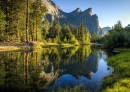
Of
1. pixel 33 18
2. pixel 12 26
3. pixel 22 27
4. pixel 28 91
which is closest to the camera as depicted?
pixel 28 91

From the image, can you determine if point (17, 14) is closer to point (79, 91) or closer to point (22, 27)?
point (22, 27)

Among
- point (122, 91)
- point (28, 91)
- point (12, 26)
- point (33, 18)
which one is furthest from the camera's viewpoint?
point (33, 18)

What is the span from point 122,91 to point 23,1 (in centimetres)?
4847

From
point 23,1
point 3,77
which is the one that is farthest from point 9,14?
point 3,77

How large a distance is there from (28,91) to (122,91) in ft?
20.8

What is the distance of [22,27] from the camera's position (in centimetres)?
5794

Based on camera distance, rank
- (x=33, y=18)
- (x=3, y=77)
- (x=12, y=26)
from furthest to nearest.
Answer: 1. (x=33, y=18)
2. (x=12, y=26)
3. (x=3, y=77)

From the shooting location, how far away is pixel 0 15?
44906mm

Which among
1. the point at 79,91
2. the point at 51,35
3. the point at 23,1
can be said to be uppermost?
the point at 23,1

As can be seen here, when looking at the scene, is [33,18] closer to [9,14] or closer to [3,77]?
[9,14]

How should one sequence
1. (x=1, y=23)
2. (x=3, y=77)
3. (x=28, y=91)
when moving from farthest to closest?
1. (x=1, y=23)
2. (x=3, y=77)
3. (x=28, y=91)

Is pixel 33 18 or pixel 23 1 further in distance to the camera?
pixel 33 18

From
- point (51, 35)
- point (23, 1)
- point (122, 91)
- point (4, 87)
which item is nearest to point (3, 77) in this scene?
point (4, 87)

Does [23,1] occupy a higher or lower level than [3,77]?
higher
